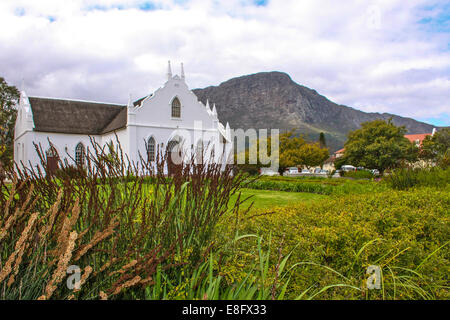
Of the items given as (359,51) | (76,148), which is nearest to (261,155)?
(76,148)

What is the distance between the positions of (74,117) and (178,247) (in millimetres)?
31634

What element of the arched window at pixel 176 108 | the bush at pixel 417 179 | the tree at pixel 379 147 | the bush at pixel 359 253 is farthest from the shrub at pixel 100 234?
the tree at pixel 379 147

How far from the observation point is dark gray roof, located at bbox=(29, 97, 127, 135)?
2792 centimetres

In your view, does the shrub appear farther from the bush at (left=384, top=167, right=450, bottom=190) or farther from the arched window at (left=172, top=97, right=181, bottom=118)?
the arched window at (left=172, top=97, right=181, bottom=118)

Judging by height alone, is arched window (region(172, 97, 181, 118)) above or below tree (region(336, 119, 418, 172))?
above

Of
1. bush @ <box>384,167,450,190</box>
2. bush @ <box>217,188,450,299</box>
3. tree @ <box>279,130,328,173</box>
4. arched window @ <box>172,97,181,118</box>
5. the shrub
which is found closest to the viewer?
the shrub

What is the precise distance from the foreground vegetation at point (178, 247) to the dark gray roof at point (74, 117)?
25908 millimetres

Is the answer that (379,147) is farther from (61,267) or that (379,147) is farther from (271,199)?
(61,267)

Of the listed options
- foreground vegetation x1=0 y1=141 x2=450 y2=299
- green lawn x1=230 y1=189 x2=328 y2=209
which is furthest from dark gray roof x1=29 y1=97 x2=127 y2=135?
foreground vegetation x1=0 y1=141 x2=450 y2=299

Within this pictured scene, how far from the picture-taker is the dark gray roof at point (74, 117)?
91.6 feet

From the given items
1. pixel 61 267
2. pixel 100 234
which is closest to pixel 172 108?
pixel 100 234

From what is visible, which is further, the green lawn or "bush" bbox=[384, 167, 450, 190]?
the green lawn

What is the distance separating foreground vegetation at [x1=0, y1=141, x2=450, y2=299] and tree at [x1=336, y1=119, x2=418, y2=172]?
137 feet
